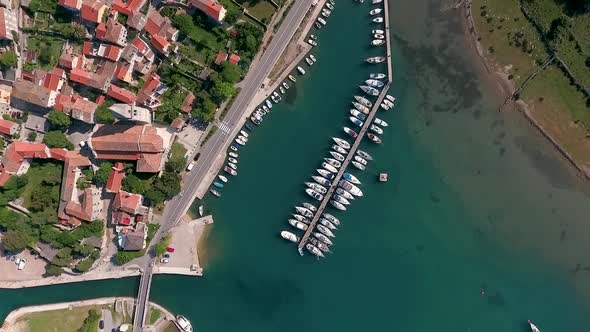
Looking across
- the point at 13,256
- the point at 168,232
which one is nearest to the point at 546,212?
the point at 168,232

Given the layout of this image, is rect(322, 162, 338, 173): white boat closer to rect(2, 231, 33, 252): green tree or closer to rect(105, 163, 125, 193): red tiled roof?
rect(105, 163, 125, 193): red tiled roof

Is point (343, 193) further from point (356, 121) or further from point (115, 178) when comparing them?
point (115, 178)

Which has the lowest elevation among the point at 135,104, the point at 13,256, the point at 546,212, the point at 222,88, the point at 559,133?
the point at 13,256

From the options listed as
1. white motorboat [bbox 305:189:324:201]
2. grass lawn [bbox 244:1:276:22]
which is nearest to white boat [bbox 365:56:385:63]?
grass lawn [bbox 244:1:276:22]

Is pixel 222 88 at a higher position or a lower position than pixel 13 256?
higher

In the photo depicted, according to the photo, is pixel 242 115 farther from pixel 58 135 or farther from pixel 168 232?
pixel 58 135

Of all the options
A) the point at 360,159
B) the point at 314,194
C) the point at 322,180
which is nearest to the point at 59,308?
the point at 314,194

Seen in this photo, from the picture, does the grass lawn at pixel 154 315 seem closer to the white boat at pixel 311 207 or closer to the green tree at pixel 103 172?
the green tree at pixel 103 172
